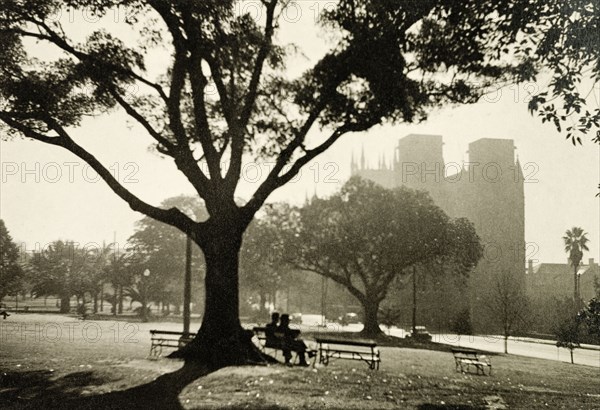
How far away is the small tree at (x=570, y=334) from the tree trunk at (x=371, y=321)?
14.0 metres

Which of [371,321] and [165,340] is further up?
[165,340]

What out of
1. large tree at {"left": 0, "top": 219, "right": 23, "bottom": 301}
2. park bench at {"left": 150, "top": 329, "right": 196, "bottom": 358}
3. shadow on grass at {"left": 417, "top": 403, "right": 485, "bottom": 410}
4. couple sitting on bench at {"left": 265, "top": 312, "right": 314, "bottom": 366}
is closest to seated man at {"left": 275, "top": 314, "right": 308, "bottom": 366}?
couple sitting on bench at {"left": 265, "top": 312, "right": 314, "bottom": 366}

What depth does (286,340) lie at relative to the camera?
1262 centimetres

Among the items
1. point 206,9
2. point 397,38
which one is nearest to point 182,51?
point 206,9

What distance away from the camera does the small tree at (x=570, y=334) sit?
1074cm

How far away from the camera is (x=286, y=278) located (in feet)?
191

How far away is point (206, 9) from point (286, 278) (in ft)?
159

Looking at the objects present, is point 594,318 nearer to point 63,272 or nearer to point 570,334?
point 570,334

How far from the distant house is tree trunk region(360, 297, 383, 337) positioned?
47.8m

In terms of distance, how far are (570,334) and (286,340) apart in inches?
272

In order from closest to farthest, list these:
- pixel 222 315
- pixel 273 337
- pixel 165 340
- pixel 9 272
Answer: pixel 222 315 < pixel 273 337 < pixel 165 340 < pixel 9 272

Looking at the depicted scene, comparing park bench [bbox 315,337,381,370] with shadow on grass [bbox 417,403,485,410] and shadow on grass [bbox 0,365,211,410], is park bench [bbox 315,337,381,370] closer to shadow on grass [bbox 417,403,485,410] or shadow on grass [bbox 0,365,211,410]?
shadow on grass [bbox 0,365,211,410]

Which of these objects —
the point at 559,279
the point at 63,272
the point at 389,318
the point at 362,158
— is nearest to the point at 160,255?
the point at 63,272

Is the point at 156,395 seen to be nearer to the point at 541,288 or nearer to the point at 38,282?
the point at 38,282
